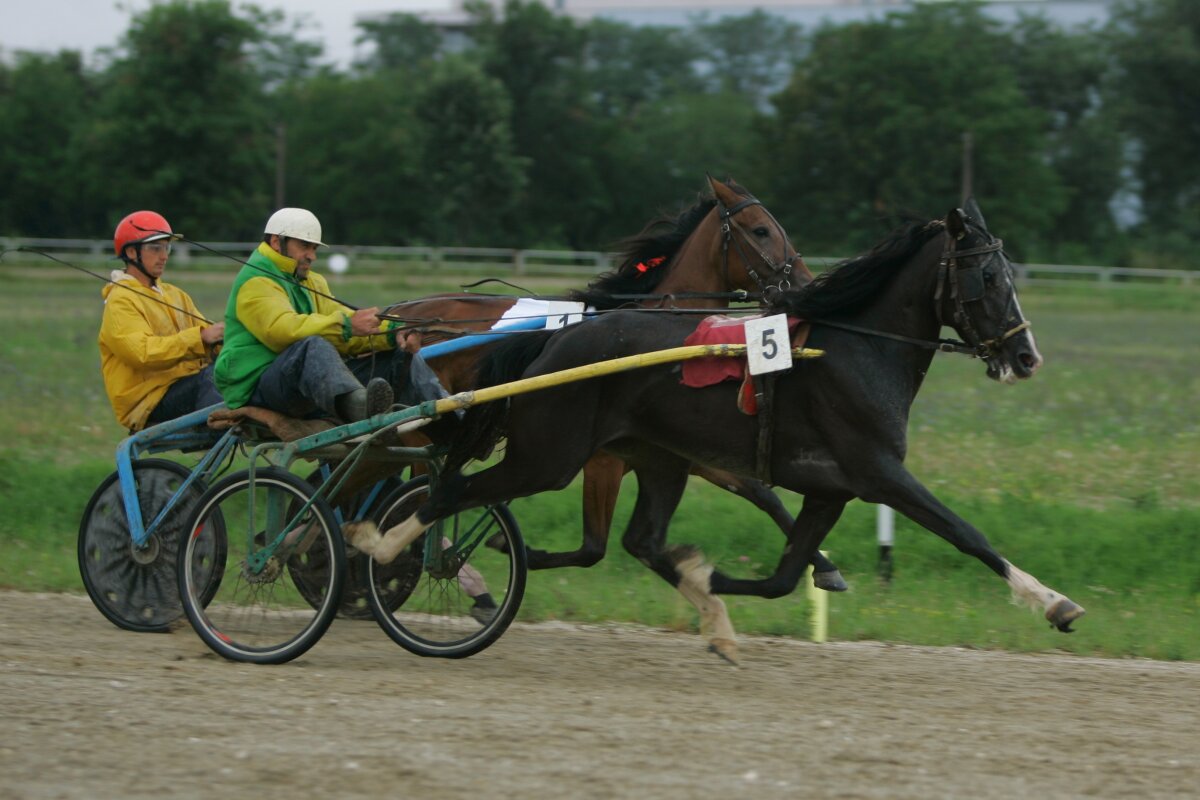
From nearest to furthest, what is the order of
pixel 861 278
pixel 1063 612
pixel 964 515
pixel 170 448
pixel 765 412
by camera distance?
pixel 1063 612, pixel 765 412, pixel 861 278, pixel 170 448, pixel 964 515

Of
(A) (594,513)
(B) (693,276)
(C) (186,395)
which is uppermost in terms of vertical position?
(B) (693,276)

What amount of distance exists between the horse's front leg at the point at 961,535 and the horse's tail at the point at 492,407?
1.70m

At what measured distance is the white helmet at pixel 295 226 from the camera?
7.16 m

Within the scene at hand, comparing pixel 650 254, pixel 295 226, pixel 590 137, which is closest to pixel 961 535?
pixel 650 254

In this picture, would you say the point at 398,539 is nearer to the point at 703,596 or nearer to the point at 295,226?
the point at 703,596

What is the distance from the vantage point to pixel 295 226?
717 cm

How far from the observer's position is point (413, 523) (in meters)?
7.02

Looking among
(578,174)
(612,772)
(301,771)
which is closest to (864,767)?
(612,772)

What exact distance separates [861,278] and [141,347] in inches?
137

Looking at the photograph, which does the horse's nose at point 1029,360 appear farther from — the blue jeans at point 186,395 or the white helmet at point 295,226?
the blue jeans at point 186,395

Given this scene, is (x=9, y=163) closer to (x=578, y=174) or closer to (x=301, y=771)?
(x=578, y=174)

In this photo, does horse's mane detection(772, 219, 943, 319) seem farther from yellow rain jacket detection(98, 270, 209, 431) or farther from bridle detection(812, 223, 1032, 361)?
yellow rain jacket detection(98, 270, 209, 431)

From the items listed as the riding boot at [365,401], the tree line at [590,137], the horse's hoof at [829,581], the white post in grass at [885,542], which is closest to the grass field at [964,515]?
the white post in grass at [885,542]

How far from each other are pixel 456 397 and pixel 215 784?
2.39m
